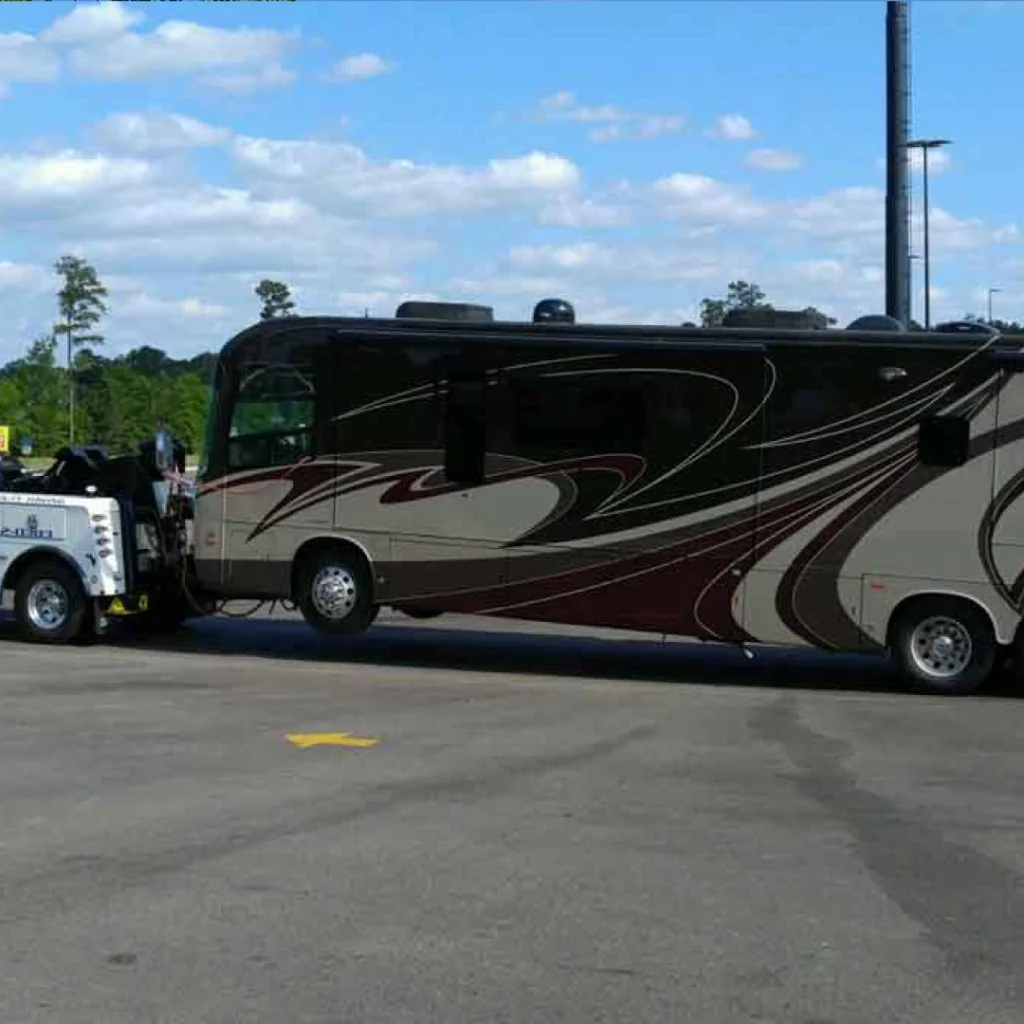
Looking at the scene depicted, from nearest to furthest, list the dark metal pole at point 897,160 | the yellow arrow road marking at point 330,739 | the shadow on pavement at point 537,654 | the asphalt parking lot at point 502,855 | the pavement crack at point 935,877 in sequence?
the asphalt parking lot at point 502,855
the pavement crack at point 935,877
the yellow arrow road marking at point 330,739
the shadow on pavement at point 537,654
the dark metal pole at point 897,160

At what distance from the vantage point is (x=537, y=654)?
16.2 metres

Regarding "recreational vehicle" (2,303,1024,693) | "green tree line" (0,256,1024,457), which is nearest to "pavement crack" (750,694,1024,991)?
"recreational vehicle" (2,303,1024,693)

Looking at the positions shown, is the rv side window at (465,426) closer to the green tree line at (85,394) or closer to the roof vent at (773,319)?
the roof vent at (773,319)

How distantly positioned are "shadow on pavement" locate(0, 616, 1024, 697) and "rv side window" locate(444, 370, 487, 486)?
2000 millimetres

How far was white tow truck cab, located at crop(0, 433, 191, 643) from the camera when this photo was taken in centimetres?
1570

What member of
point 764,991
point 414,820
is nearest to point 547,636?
point 414,820

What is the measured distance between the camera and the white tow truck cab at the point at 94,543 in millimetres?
15703

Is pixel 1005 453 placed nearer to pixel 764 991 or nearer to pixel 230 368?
pixel 230 368

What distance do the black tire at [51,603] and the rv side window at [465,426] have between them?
174 inches

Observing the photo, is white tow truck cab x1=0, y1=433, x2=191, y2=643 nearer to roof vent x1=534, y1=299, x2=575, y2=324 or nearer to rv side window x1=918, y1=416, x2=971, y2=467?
roof vent x1=534, y1=299, x2=575, y2=324

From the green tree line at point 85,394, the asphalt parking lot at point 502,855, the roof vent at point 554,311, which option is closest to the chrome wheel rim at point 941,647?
the asphalt parking lot at point 502,855

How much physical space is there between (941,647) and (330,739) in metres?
5.84

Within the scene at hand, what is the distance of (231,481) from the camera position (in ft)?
49.5

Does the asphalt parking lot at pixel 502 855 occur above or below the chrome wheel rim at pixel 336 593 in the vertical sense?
below
